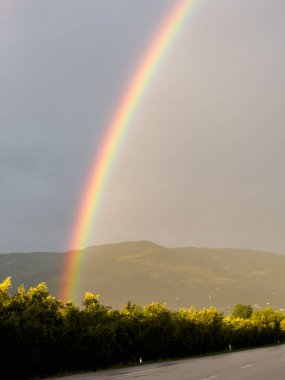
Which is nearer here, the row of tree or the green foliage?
the row of tree

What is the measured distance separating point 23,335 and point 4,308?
179 cm

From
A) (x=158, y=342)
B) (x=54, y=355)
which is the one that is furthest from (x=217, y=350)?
(x=54, y=355)

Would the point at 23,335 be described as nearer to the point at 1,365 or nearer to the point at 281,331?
the point at 1,365

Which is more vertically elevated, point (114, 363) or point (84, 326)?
point (84, 326)

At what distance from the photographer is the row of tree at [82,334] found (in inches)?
974

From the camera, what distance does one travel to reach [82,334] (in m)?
30.4

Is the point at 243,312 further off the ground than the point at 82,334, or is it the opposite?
the point at 243,312

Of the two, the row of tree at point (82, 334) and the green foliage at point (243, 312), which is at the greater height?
the green foliage at point (243, 312)

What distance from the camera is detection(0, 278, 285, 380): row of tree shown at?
2473cm

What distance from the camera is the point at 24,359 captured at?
24984mm

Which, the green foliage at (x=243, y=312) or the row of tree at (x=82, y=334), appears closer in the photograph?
the row of tree at (x=82, y=334)

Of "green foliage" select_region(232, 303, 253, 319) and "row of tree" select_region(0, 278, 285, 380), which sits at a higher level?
"green foliage" select_region(232, 303, 253, 319)

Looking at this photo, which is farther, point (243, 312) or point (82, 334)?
point (243, 312)

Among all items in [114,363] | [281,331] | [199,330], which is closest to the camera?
[114,363]
